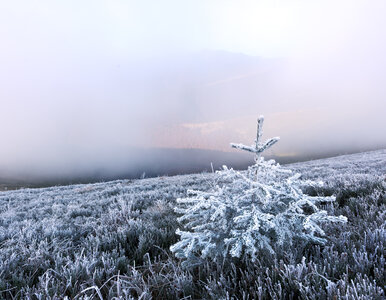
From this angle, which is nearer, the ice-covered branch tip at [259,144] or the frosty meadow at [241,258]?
the frosty meadow at [241,258]

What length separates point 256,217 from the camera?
2.17 metres

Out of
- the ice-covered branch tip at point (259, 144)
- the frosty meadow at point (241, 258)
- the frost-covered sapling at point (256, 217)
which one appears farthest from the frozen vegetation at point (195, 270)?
the ice-covered branch tip at point (259, 144)

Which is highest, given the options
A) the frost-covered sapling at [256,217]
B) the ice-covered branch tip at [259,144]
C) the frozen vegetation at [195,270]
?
the ice-covered branch tip at [259,144]

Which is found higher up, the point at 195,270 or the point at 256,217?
the point at 256,217

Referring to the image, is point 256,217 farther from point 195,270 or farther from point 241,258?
point 195,270

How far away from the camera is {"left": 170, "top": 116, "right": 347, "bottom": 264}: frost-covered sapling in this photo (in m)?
2.19

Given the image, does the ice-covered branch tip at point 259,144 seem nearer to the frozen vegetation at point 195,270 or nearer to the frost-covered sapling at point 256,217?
the frost-covered sapling at point 256,217

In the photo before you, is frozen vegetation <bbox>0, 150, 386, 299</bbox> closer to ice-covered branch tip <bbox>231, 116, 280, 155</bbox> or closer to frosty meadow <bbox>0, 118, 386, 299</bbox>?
frosty meadow <bbox>0, 118, 386, 299</bbox>

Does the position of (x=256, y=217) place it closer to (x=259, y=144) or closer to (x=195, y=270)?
(x=259, y=144)

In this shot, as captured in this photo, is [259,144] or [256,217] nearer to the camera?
[256,217]

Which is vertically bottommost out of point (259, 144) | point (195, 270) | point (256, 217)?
point (195, 270)

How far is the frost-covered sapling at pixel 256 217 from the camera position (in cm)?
219

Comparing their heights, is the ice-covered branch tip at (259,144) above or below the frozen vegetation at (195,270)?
above

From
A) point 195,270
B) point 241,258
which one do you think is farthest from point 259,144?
point 195,270
